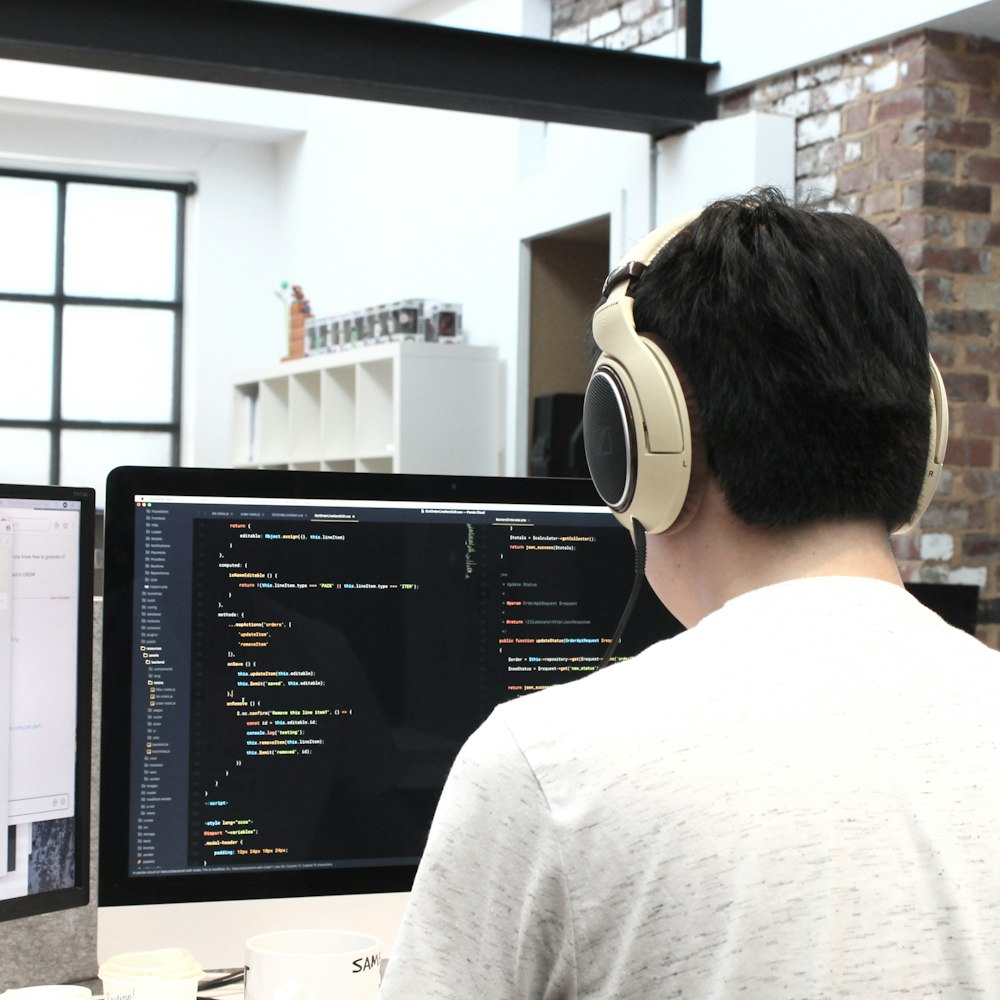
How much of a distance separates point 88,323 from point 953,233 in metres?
5.26

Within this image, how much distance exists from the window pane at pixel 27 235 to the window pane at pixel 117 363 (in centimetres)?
24

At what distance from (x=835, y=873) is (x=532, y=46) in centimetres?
332

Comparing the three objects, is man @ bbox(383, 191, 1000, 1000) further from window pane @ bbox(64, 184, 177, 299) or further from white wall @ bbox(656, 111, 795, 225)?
window pane @ bbox(64, 184, 177, 299)

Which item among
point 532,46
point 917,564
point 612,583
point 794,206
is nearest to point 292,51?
point 532,46

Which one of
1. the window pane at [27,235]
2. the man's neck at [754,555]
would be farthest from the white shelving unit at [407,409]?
the man's neck at [754,555]

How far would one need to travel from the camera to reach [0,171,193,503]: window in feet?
23.5

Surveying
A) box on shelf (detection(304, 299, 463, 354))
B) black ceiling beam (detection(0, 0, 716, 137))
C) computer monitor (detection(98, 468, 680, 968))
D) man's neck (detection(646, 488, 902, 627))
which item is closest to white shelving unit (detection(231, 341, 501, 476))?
box on shelf (detection(304, 299, 463, 354))

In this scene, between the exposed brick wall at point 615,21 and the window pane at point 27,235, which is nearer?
the exposed brick wall at point 615,21

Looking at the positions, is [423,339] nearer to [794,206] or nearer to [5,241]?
[5,241]

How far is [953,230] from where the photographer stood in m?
3.21

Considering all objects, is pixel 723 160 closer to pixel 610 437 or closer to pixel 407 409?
pixel 407 409

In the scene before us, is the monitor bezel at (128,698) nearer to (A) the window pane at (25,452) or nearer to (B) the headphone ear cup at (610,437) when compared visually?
(B) the headphone ear cup at (610,437)

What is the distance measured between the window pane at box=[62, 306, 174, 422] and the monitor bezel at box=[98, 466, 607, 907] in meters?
6.50

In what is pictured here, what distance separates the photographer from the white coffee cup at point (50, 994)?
0.97m
